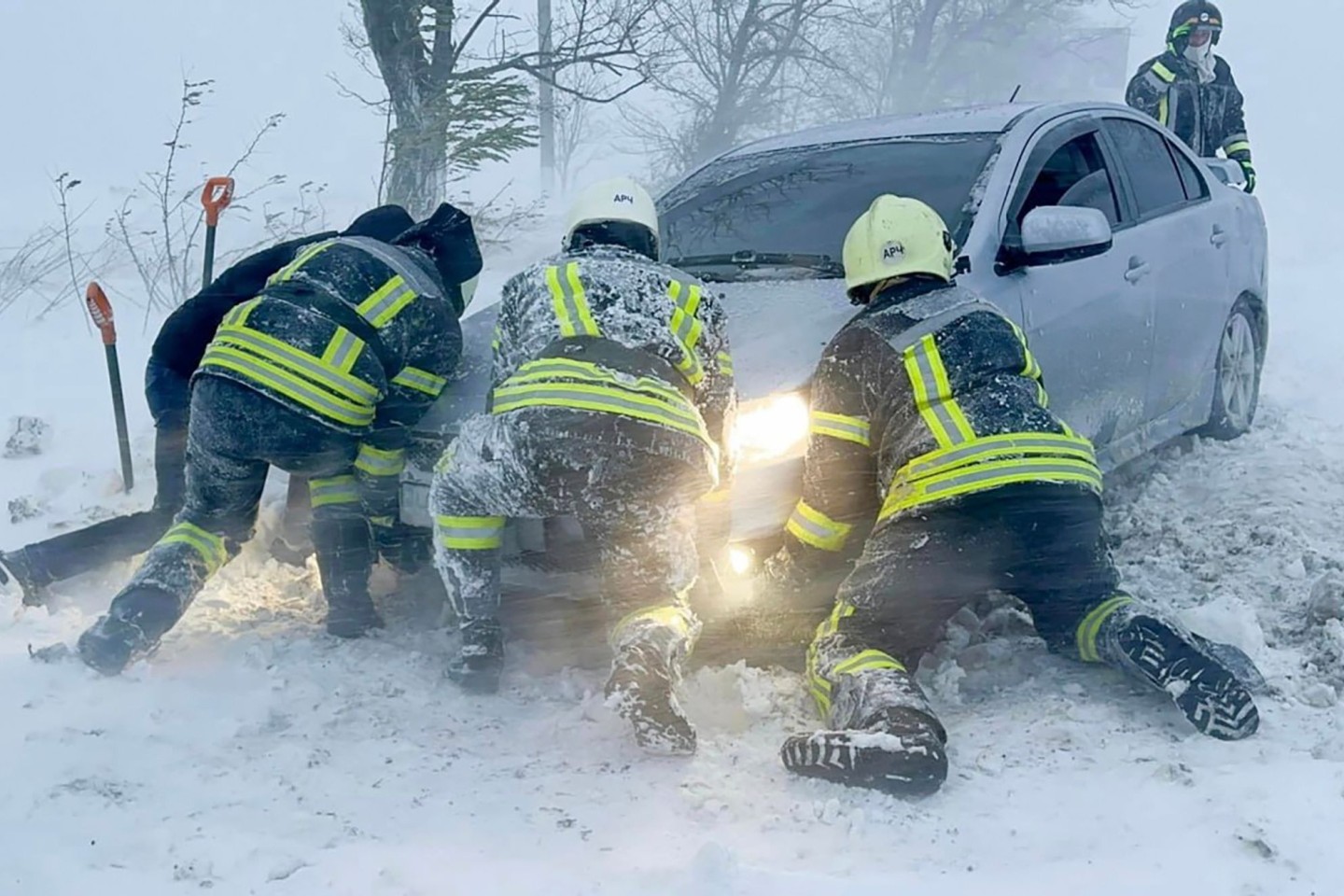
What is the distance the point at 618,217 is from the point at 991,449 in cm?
125

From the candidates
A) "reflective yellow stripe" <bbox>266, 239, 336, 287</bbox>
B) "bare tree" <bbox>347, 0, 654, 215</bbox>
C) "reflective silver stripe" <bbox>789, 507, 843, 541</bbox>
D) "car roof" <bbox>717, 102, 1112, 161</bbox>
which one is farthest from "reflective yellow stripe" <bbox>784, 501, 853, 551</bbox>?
"bare tree" <bbox>347, 0, 654, 215</bbox>

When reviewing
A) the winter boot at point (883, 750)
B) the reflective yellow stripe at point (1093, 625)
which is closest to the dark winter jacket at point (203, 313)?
the winter boot at point (883, 750)

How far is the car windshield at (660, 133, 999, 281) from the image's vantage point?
4.22 m

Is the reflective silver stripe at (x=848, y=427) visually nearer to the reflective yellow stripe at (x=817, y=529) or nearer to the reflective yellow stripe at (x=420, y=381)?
the reflective yellow stripe at (x=817, y=529)

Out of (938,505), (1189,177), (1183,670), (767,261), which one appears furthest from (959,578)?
(1189,177)

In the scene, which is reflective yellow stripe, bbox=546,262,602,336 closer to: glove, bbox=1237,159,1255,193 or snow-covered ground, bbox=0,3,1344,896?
snow-covered ground, bbox=0,3,1344,896

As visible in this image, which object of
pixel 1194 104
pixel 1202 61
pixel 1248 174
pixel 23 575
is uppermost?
pixel 1202 61

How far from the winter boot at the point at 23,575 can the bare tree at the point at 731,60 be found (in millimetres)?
15022

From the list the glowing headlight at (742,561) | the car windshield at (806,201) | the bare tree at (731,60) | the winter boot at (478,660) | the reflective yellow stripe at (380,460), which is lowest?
the winter boot at (478,660)

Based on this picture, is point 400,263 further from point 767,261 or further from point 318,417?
point 767,261

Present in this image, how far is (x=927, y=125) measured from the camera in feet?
15.6

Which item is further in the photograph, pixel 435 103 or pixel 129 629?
pixel 435 103

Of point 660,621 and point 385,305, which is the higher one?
point 385,305

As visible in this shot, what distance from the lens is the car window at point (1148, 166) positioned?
498 centimetres
